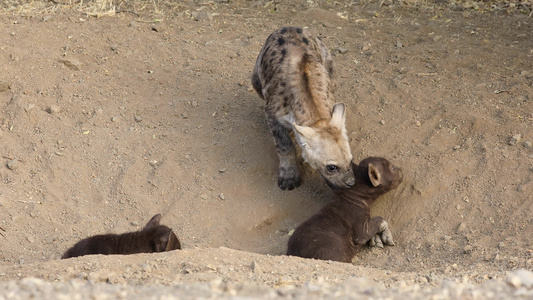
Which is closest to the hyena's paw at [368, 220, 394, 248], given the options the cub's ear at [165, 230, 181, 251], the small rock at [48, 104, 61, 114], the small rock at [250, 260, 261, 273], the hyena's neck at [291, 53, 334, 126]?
the hyena's neck at [291, 53, 334, 126]

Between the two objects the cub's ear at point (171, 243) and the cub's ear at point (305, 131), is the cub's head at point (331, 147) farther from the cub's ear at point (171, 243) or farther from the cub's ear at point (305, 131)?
the cub's ear at point (171, 243)

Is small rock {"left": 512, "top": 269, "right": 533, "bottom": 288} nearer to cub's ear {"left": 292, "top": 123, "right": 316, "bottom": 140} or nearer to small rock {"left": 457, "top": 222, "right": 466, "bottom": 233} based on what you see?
small rock {"left": 457, "top": 222, "right": 466, "bottom": 233}

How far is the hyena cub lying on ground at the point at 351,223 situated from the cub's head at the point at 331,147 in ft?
0.58

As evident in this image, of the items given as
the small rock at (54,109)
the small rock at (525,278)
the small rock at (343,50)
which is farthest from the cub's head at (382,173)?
the small rock at (54,109)

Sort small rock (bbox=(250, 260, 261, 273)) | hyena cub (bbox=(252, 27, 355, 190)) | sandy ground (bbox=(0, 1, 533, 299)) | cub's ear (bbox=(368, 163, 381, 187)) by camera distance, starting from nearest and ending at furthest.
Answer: small rock (bbox=(250, 260, 261, 273)) < sandy ground (bbox=(0, 1, 533, 299)) < cub's ear (bbox=(368, 163, 381, 187)) < hyena cub (bbox=(252, 27, 355, 190))

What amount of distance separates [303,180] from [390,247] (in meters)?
1.60

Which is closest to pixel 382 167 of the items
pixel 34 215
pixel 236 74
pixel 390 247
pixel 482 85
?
pixel 390 247

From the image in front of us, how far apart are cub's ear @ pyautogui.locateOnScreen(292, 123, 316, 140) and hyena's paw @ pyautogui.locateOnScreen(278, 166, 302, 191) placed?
0.91m

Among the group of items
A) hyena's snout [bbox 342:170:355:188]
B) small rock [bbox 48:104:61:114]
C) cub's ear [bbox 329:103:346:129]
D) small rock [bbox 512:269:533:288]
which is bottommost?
small rock [bbox 48:104:61:114]

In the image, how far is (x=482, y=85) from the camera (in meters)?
8.55

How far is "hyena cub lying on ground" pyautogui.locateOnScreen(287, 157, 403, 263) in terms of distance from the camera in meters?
6.57

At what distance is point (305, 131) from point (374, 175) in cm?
88

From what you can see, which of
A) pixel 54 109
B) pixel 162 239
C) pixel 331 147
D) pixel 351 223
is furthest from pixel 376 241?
pixel 54 109

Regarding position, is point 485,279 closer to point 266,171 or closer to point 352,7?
point 266,171
